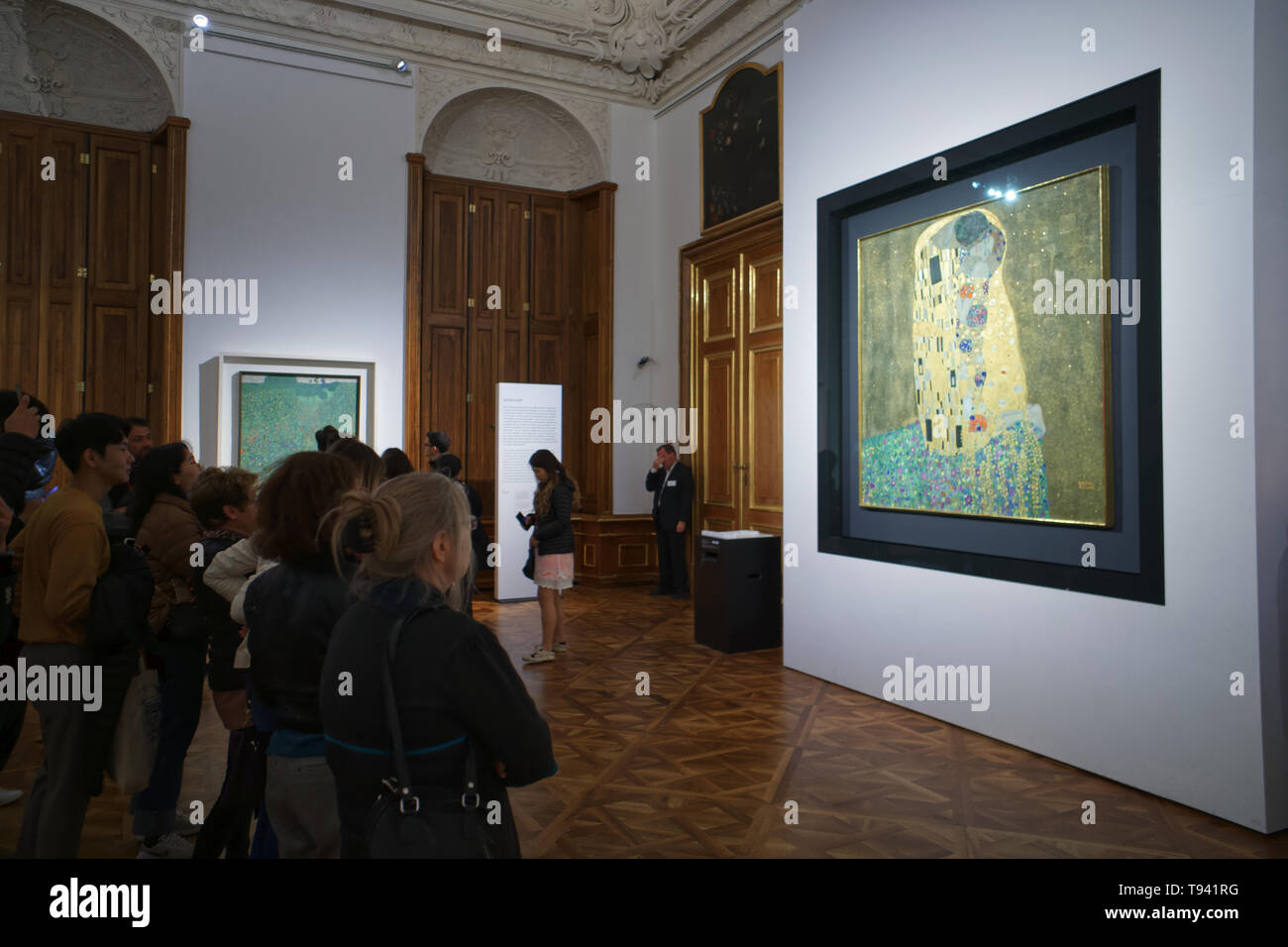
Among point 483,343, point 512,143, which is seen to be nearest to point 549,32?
point 512,143

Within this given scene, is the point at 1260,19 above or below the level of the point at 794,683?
above

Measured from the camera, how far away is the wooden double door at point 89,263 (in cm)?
898

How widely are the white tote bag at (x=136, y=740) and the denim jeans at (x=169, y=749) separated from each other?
292mm

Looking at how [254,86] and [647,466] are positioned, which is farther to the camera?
[647,466]

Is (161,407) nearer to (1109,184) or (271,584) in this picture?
(271,584)

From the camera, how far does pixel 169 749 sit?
11.3 ft

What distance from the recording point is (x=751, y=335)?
10.0 meters

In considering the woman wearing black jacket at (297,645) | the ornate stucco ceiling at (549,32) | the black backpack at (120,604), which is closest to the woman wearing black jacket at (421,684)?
the woman wearing black jacket at (297,645)

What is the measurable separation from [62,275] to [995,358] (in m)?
9.08

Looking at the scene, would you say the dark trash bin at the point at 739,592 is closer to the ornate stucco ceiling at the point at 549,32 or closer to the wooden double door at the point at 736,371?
the wooden double door at the point at 736,371

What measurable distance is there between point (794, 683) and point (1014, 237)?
10.8 ft

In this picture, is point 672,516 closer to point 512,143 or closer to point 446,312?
point 446,312
